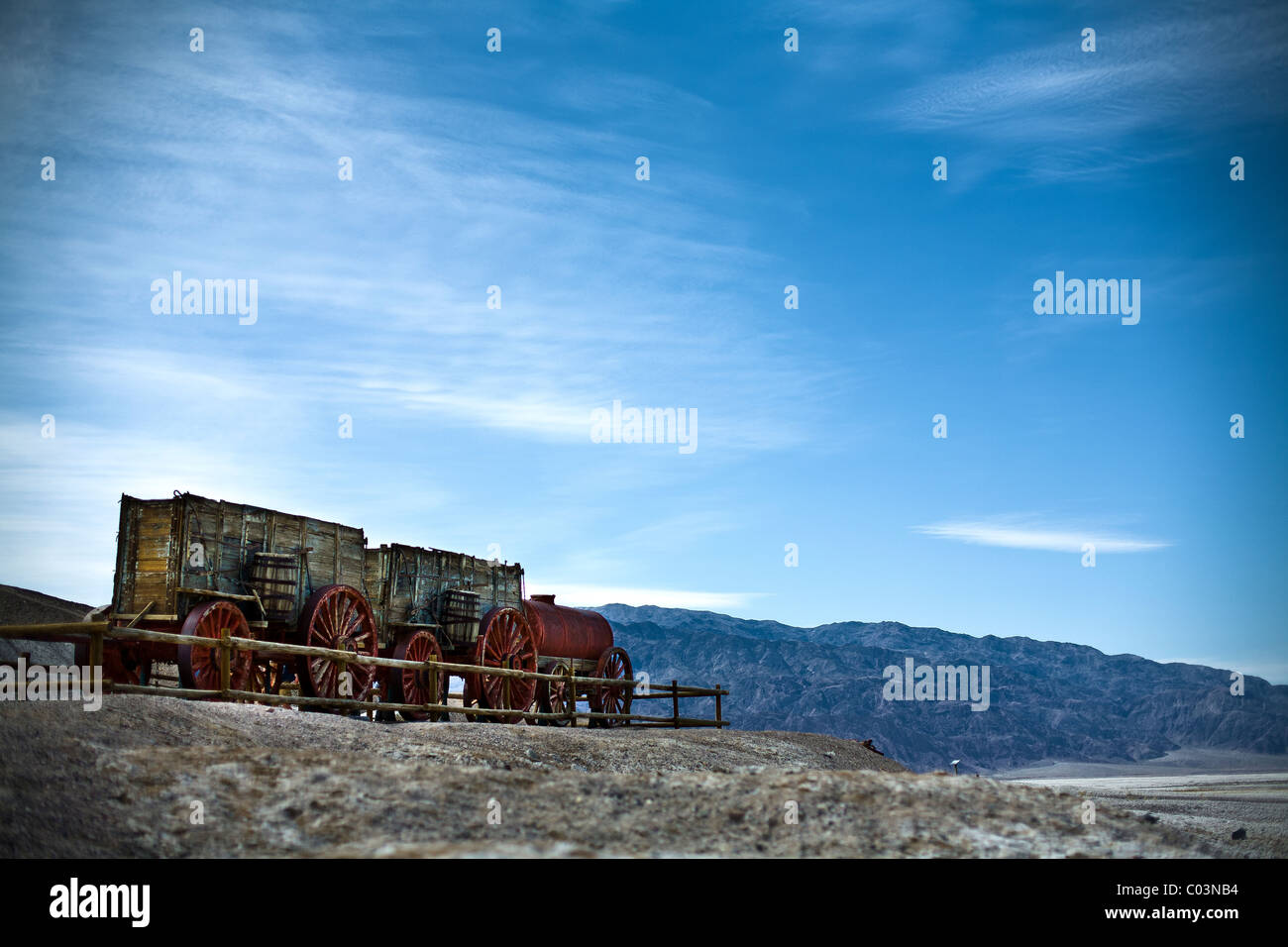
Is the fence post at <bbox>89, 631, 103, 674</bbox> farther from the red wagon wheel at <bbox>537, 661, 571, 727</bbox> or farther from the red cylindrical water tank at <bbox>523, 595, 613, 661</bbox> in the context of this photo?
the red wagon wheel at <bbox>537, 661, 571, 727</bbox>

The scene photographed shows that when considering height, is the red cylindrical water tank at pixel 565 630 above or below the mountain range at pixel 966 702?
above

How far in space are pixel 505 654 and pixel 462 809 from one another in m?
17.6

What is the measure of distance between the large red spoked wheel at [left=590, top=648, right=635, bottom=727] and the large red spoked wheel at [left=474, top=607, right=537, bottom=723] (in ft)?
9.43

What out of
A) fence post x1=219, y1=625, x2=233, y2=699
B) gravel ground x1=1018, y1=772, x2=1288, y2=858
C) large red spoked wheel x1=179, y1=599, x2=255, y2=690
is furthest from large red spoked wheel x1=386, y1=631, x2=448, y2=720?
gravel ground x1=1018, y1=772, x2=1288, y2=858

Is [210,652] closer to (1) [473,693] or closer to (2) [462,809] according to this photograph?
(1) [473,693]

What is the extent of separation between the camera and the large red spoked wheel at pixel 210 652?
15462 millimetres

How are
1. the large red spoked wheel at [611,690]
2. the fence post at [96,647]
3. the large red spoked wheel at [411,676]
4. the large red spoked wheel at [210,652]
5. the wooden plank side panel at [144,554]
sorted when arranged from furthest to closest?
the large red spoked wheel at [611,690]
the large red spoked wheel at [411,676]
the wooden plank side panel at [144,554]
the large red spoked wheel at [210,652]
the fence post at [96,647]

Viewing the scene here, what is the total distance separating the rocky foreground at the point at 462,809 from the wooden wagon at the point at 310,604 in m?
4.98

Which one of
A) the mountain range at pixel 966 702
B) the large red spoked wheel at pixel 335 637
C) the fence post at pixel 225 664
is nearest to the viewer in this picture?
the fence post at pixel 225 664

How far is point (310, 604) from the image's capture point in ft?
61.8

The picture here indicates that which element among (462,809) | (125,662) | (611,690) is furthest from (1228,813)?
(125,662)

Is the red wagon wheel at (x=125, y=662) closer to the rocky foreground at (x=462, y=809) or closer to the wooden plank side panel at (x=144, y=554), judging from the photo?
the wooden plank side panel at (x=144, y=554)

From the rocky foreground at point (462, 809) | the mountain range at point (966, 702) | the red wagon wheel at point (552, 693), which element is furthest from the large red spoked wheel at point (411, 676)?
the mountain range at point (966, 702)
